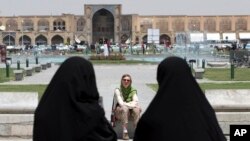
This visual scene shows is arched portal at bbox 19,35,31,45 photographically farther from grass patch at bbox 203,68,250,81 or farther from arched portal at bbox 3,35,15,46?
grass patch at bbox 203,68,250,81

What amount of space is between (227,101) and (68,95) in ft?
17.6

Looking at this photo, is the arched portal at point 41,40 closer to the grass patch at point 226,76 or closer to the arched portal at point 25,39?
the arched portal at point 25,39

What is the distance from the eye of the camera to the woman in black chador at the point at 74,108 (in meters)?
4.51

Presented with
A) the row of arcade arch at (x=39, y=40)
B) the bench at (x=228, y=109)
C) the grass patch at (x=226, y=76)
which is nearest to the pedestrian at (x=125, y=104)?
the bench at (x=228, y=109)

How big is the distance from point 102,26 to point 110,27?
118cm

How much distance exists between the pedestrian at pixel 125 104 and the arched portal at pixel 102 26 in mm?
88626

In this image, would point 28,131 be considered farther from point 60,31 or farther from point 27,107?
point 60,31

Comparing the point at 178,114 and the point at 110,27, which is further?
the point at 110,27

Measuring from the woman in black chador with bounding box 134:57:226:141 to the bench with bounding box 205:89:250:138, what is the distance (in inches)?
189

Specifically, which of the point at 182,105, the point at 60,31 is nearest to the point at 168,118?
the point at 182,105

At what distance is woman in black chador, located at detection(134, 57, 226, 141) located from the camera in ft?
14.5

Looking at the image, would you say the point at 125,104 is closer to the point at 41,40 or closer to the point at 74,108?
the point at 74,108

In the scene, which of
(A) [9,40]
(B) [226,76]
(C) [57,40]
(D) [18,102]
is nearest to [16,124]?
(D) [18,102]

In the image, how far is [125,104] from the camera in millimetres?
9086
